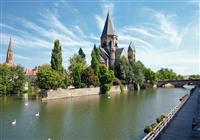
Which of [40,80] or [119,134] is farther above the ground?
[40,80]

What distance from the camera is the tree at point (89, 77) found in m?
62.7

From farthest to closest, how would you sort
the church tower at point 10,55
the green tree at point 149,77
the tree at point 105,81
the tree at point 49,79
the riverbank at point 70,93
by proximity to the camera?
1. the church tower at point 10,55
2. the green tree at point 149,77
3. the tree at point 105,81
4. the tree at point 49,79
5. the riverbank at point 70,93

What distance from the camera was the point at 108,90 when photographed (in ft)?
221

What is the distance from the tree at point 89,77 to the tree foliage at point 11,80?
17.2 meters

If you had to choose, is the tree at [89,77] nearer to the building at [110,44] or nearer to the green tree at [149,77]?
the building at [110,44]

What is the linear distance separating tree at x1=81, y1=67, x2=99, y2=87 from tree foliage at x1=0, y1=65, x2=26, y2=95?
17188mm

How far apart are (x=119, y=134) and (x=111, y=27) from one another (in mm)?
79676

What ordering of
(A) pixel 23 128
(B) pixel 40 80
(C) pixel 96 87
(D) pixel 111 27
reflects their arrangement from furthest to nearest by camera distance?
(D) pixel 111 27, (C) pixel 96 87, (B) pixel 40 80, (A) pixel 23 128

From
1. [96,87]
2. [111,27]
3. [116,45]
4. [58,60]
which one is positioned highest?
[111,27]

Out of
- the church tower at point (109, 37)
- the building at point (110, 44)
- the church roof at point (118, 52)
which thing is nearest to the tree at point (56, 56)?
the building at point (110, 44)

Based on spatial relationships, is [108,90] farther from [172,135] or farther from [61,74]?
[172,135]

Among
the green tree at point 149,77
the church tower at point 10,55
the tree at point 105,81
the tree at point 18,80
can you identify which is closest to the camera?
the tree at point 18,80

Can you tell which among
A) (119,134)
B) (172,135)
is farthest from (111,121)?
(172,135)

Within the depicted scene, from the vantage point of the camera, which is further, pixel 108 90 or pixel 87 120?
pixel 108 90
